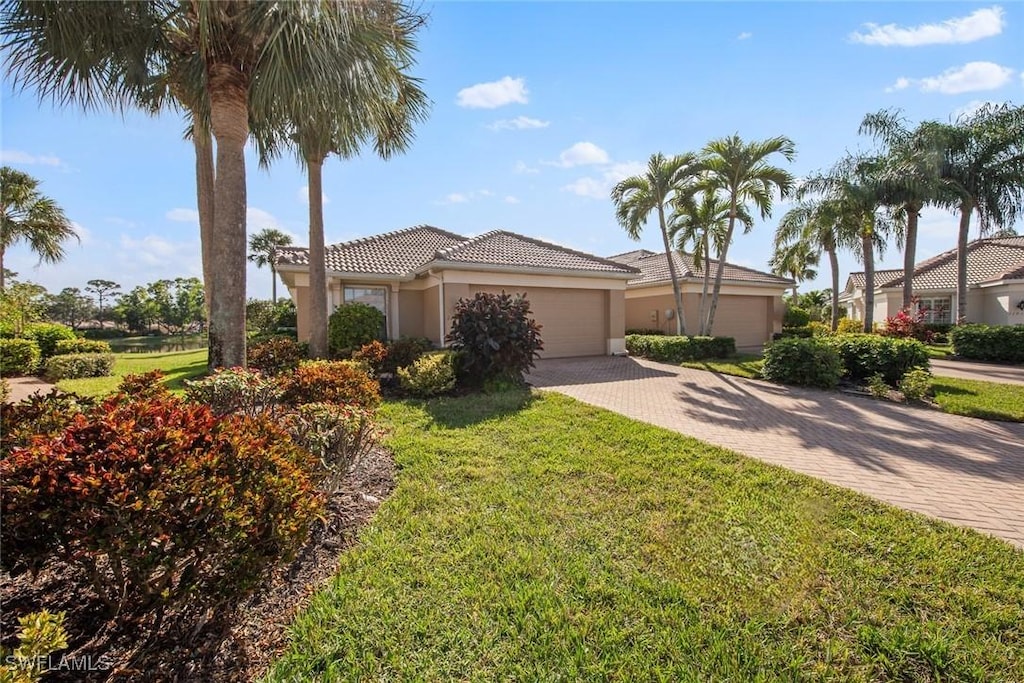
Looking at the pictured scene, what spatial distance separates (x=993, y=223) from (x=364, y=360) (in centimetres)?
2597

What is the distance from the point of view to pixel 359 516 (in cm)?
417

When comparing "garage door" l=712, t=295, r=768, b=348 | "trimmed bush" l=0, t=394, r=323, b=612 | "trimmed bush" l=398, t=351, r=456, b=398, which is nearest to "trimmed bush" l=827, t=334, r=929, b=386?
"garage door" l=712, t=295, r=768, b=348

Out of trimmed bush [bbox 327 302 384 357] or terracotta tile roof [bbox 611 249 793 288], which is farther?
terracotta tile roof [bbox 611 249 793 288]

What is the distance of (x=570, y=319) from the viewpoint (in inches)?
643

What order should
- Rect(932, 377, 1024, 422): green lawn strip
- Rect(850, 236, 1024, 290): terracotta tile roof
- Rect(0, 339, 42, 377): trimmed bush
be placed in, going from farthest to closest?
Rect(850, 236, 1024, 290): terracotta tile roof → Rect(0, 339, 42, 377): trimmed bush → Rect(932, 377, 1024, 422): green lawn strip

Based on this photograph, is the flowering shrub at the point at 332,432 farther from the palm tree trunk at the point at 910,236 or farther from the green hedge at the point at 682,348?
the palm tree trunk at the point at 910,236

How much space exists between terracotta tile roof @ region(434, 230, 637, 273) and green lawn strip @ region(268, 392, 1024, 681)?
10.2 meters

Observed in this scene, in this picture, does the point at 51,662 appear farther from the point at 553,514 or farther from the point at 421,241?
the point at 421,241

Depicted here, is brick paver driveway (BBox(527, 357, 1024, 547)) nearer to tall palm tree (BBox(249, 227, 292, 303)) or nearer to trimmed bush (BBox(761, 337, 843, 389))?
trimmed bush (BBox(761, 337, 843, 389))

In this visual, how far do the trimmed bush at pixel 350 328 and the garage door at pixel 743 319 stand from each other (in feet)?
55.5

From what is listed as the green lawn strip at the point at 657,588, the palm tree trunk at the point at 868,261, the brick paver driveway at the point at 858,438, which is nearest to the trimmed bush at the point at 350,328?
the brick paver driveway at the point at 858,438

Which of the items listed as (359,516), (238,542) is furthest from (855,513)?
(238,542)

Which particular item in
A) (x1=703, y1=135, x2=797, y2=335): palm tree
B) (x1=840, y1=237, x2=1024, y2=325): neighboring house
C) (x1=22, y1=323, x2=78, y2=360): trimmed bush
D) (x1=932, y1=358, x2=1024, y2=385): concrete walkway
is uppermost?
(x1=703, y1=135, x2=797, y2=335): palm tree

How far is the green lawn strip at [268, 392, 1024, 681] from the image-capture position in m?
2.47
